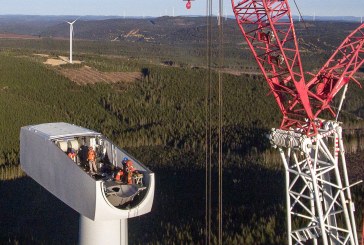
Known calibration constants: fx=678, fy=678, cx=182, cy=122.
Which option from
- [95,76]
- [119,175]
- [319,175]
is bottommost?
[95,76]

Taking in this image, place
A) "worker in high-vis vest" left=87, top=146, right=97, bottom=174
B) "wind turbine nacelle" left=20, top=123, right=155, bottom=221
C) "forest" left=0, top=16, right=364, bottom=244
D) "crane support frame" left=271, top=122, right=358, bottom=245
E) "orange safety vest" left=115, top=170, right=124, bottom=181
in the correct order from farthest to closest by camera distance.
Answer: "forest" left=0, top=16, right=364, bottom=244 → "crane support frame" left=271, top=122, right=358, bottom=245 → "worker in high-vis vest" left=87, top=146, right=97, bottom=174 → "orange safety vest" left=115, top=170, right=124, bottom=181 → "wind turbine nacelle" left=20, top=123, right=155, bottom=221

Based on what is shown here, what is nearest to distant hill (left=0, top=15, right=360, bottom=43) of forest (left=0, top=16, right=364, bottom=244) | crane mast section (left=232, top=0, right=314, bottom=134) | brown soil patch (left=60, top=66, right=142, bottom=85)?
brown soil patch (left=60, top=66, right=142, bottom=85)

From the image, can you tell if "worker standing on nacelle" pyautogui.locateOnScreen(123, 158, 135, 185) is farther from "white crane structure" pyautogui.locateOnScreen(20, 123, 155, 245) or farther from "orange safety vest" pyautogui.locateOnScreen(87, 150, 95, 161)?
"orange safety vest" pyautogui.locateOnScreen(87, 150, 95, 161)

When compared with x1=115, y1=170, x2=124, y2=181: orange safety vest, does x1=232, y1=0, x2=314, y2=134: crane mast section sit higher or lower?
higher

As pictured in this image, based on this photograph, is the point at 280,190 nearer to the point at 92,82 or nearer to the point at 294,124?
the point at 294,124

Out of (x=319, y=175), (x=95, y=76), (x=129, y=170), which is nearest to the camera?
(x=129, y=170)

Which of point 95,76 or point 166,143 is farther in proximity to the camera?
point 95,76

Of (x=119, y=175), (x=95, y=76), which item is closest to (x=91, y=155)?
(x=119, y=175)

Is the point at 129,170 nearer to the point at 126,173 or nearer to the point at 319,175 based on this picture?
the point at 126,173
